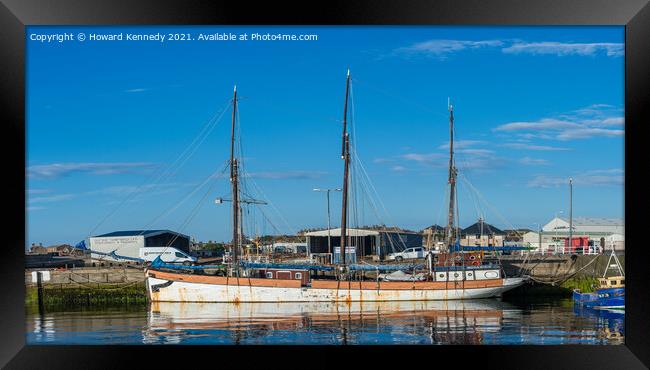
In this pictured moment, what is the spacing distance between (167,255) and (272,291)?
337cm

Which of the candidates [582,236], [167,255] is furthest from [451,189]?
[167,255]

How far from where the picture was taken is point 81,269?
22641 millimetres

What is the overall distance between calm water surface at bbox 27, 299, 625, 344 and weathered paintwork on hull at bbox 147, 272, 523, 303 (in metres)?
0.53

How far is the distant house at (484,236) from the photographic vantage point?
987 inches

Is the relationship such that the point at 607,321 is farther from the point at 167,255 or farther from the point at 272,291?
the point at 167,255

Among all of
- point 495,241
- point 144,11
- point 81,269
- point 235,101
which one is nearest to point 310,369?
point 144,11

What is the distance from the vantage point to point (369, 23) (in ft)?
34.2

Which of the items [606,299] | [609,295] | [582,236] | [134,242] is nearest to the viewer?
[606,299]

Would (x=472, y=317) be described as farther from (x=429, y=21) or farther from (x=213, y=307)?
(x=429, y=21)

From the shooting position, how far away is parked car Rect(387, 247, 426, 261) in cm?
3015

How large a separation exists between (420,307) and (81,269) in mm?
9928

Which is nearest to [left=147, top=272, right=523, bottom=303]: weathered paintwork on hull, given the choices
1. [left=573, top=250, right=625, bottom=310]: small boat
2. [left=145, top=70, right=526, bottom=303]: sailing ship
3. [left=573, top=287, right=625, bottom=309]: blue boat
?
[left=145, top=70, right=526, bottom=303]: sailing ship

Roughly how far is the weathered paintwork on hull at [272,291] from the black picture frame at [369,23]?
13.0 metres

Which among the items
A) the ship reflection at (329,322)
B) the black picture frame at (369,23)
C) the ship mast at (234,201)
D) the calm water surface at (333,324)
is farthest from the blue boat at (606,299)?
the ship mast at (234,201)
